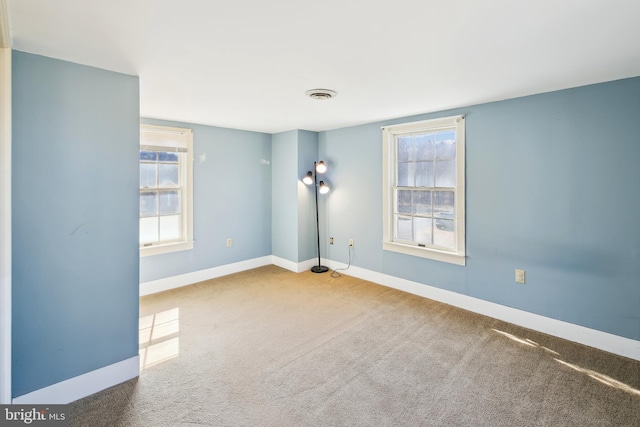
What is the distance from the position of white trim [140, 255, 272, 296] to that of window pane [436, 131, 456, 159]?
3114 millimetres

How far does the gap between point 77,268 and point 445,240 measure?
3.48 metres

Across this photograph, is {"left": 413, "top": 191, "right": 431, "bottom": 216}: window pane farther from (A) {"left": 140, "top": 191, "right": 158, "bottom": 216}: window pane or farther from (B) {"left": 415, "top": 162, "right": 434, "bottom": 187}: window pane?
(A) {"left": 140, "top": 191, "right": 158, "bottom": 216}: window pane

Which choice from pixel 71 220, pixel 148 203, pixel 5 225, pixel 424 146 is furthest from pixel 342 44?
pixel 148 203

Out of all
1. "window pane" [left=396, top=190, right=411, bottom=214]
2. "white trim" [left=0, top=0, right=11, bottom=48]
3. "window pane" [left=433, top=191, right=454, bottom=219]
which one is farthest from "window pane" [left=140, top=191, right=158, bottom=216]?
"window pane" [left=433, top=191, right=454, bottom=219]

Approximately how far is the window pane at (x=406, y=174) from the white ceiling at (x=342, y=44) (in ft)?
3.82

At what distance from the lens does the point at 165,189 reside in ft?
13.5

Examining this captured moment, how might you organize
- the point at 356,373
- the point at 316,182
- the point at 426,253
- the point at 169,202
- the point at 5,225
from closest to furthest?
the point at 5,225, the point at 356,373, the point at 426,253, the point at 169,202, the point at 316,182

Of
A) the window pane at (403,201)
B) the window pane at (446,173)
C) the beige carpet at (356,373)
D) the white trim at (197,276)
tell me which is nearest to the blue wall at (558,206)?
the window pane at (446,173)

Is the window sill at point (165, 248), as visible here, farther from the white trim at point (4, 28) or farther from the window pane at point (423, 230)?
the window pane at point (423, 230)

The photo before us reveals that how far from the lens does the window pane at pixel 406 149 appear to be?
3986 mm

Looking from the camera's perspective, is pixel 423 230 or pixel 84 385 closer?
pixel 84 385

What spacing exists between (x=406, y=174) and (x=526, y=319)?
6.68 ft

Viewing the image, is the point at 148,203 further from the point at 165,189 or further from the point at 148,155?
the point at 148,155

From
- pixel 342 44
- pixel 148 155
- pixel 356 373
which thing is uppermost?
pixel 342 44
